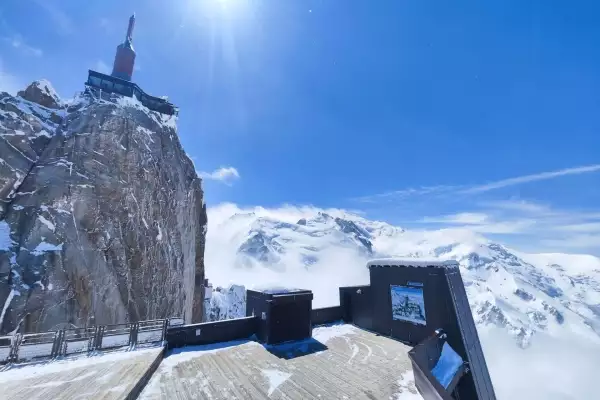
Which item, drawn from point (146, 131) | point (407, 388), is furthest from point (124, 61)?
point (407, 388)

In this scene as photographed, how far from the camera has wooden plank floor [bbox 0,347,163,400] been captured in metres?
7.65

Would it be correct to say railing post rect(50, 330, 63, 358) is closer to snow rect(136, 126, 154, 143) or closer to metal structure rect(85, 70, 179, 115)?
snow rect(136, 126, 154, 143)

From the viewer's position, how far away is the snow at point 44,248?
29672mm

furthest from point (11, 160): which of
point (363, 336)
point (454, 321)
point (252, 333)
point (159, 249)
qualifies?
point (454, 321)

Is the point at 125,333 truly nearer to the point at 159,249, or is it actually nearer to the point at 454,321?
the point at 454,321

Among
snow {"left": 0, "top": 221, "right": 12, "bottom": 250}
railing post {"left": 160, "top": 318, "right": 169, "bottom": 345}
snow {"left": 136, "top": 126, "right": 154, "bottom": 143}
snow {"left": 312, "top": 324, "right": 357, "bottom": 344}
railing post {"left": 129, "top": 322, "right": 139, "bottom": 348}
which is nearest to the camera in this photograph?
railing post {"left": 129, "top": 322, "right": 139, "bottom": 348}

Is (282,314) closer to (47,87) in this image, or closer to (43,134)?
(43,134)

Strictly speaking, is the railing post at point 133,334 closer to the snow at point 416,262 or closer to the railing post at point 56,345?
the railing post at point 56,345

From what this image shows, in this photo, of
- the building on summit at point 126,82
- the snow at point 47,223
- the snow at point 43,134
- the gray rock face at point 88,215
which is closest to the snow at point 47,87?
the gray rock face at point 88,215

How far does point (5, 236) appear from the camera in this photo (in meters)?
29.8

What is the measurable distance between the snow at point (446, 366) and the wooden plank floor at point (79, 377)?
34.9ft

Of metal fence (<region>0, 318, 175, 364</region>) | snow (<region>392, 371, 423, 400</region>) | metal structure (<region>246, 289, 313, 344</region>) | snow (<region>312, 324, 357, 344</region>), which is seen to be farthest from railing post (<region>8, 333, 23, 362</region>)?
snow (<region>392, 371, 423, 400</region>)

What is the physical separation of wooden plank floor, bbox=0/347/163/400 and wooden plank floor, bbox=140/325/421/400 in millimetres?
747

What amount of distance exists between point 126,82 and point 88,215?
32.3 m
